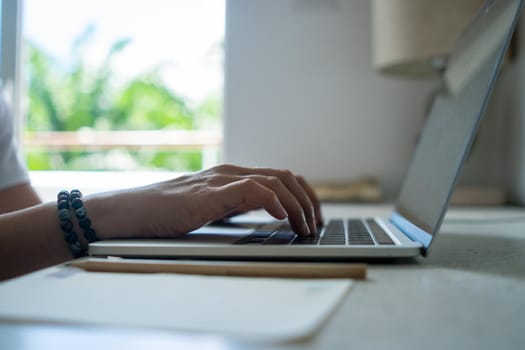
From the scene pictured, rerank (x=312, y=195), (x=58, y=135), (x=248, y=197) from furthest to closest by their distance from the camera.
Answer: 1. (x=58, y=135)
2. (x=312, y=195)
3. (x=248, y=197)

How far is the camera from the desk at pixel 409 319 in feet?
0.86

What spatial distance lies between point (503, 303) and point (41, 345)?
1.03 ft

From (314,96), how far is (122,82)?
306 cm

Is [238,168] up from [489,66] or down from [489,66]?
down

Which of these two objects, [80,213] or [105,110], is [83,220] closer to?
[80,213]

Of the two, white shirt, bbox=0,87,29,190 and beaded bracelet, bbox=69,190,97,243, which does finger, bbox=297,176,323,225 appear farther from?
white shirt, bbox=0,87,29,190

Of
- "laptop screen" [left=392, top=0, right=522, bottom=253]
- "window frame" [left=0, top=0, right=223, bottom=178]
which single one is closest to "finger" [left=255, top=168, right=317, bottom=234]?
"laptop screen" [left=392, top=0, right=522, bottom=253]

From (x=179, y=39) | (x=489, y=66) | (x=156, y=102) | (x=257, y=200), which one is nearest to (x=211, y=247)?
(x=257, y=200)

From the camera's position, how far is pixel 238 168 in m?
0.75

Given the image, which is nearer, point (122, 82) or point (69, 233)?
point (69, 233)

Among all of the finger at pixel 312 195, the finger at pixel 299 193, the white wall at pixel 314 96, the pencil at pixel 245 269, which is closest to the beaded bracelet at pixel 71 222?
the pencil at pixel 245 269

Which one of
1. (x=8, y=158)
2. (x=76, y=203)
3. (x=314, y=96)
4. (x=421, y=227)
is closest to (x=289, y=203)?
(x=421, y=227)

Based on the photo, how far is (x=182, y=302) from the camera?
0.33 metres

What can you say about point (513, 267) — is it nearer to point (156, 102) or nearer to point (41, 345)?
point (41, 345)
